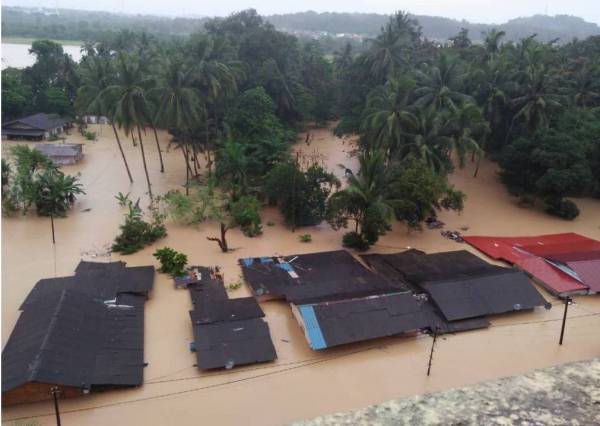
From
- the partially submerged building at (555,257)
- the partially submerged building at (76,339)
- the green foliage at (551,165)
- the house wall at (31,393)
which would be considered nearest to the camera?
the house wall at (31,393)

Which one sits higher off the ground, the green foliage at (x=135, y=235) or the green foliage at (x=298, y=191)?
the green foliage at (x=298, y=191)

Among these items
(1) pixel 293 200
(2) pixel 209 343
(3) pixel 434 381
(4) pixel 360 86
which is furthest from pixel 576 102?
(2) pixel 209 343

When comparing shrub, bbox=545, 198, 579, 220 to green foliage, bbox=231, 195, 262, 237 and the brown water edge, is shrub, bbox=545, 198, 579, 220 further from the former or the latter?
green foliage, bbox=231, 195, 262, 237

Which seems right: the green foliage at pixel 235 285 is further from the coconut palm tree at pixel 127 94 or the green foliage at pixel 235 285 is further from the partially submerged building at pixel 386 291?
the coconut palm tree at pixel 127 94

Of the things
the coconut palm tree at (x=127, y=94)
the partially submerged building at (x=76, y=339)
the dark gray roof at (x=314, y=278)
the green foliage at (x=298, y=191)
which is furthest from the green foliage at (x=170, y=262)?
the coconut palm tree at (x=127, y=94)

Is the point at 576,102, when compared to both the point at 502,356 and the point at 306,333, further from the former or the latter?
the point at 306,333

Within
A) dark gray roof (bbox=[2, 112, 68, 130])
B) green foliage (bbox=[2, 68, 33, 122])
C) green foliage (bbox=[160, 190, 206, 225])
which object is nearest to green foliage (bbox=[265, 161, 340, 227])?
green foliage (bbox=[160, 190, 206, 225])
